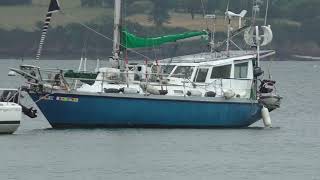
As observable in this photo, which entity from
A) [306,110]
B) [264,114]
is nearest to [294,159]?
[264,114]

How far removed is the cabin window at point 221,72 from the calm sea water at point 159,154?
95.3 inches

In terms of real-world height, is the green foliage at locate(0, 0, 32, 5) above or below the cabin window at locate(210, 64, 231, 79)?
above

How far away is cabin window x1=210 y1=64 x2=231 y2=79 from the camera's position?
62281 mm

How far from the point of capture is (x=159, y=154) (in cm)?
5381

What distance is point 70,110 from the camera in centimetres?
5934

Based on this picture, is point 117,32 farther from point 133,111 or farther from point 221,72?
point 221,72

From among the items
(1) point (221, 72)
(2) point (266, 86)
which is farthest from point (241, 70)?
(2) point (266, 86)

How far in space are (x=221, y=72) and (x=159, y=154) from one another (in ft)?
31.8

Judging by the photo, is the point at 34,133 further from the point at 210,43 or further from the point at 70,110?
the point at 210,43

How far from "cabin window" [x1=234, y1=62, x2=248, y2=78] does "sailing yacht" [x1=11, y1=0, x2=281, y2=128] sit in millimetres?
45

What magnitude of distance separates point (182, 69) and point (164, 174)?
15.1 m

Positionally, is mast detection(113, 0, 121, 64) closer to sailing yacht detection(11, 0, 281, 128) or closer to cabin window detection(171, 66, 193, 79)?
sailing yacht detection(11, 0, 281, 128)

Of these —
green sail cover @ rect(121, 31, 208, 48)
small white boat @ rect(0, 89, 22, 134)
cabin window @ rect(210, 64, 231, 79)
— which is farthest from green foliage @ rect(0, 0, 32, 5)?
small white boat @ rect(0, 89, 22, 134)

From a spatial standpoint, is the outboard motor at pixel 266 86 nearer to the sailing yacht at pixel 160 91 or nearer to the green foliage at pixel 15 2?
the sailing yacht at pixel 160 91
